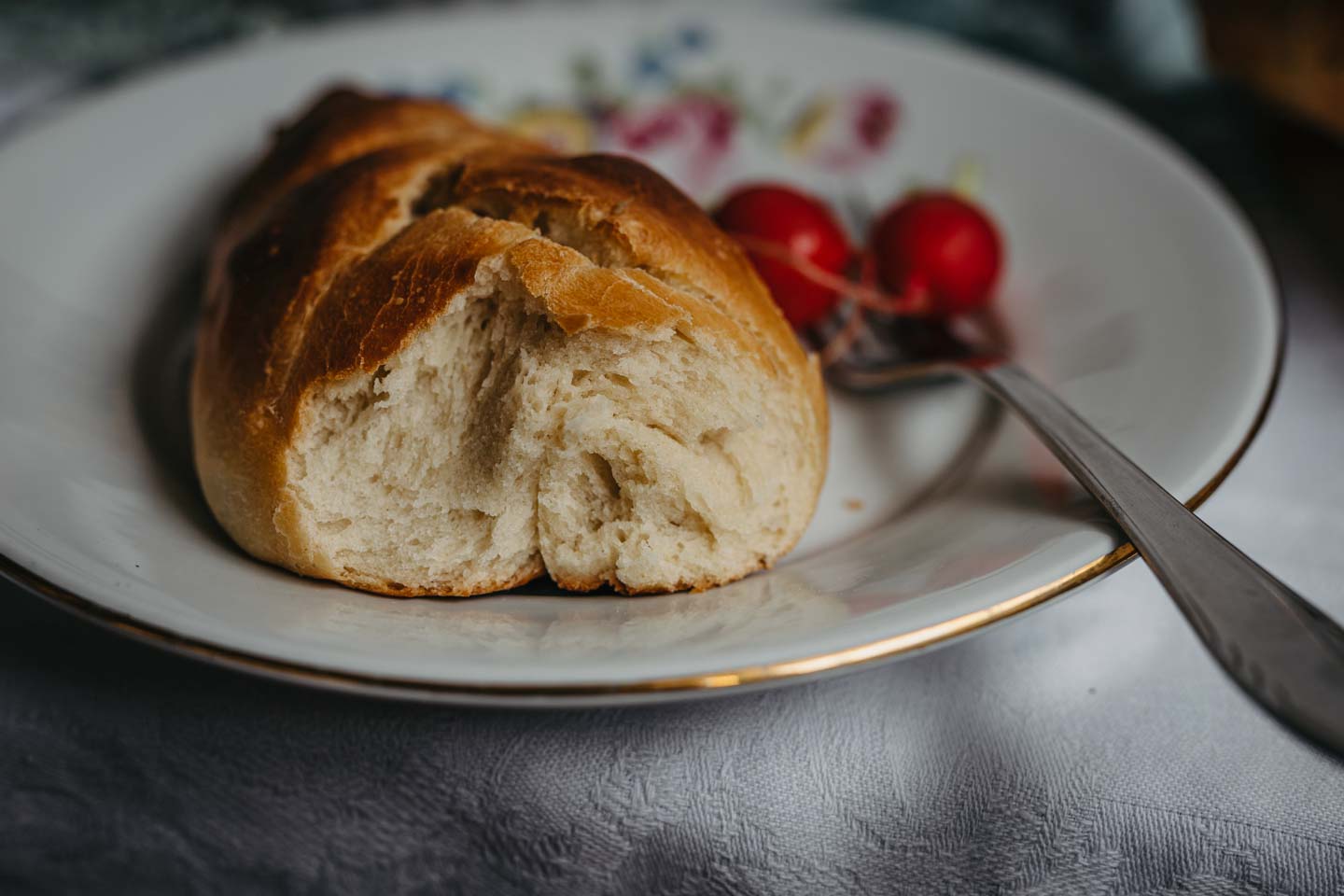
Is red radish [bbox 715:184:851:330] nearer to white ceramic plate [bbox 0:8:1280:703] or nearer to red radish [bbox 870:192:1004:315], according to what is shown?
red radish [bbox 870:192:1004:315]

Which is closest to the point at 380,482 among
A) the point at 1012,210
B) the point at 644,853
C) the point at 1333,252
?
the point at 644,853

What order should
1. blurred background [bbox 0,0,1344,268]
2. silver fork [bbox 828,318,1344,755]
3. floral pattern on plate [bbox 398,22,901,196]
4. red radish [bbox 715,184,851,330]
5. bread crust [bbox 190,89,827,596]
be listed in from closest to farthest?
silver fork [bbox 828,318,1344,755], bread crust [bbox 190,89,827,596], red radish [bbox 715,184,851,330], floral pattern on plate [bbox 398,22,901,196], blurred background [bbox 0,0,1344,268]

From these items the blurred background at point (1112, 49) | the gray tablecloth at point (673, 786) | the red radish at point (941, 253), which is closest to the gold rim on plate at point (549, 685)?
the gray tablecloth at point (673, 786)

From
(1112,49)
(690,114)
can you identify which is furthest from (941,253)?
(1112,49)

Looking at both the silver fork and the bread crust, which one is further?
the bread crust

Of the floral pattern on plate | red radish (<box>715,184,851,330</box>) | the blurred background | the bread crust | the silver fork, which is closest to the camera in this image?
the silver fork

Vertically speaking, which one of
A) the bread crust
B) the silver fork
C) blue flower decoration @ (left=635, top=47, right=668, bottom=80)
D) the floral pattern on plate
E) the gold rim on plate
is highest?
blue flower decoration @ (left=635, top=47, right=668, bottom=80)

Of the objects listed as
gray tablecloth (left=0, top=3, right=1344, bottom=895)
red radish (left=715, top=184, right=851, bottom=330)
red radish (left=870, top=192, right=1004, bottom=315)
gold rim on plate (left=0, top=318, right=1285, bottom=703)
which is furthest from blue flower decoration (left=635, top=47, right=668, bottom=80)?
gold rim on plate (left=0, top=318, right=1285, bottom=703)

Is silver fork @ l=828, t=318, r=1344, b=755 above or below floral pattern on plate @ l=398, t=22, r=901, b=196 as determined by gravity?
below
